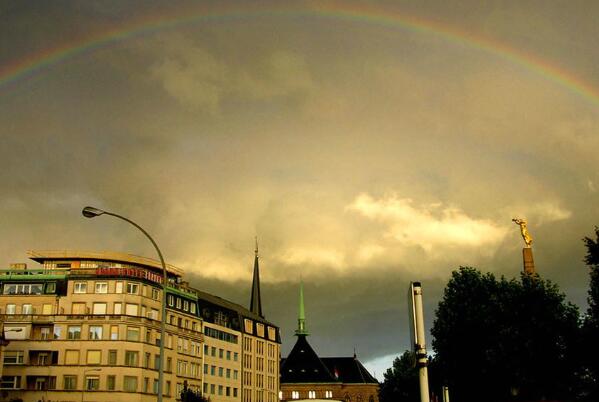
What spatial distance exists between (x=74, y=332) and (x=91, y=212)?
63593 mm

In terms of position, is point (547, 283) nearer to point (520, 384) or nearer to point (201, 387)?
point (520, 384)

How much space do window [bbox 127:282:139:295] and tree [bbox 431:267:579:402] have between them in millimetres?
40904

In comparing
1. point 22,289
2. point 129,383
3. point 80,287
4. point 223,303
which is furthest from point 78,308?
point 223,303

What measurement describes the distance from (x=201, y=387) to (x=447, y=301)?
1989 inches

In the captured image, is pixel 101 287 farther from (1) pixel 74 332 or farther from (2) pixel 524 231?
(2) pixel 524 231

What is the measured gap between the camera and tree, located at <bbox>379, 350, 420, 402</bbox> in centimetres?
11100

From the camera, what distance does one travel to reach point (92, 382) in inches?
3273

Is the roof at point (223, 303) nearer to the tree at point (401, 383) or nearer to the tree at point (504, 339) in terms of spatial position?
the tree at point (401, 383)

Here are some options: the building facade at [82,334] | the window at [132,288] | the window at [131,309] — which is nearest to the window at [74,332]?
the building facade at [82,334]

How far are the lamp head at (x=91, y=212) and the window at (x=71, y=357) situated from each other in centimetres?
6312

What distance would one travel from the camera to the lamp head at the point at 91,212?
1093 inches

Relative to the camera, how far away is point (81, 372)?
83.6 metres

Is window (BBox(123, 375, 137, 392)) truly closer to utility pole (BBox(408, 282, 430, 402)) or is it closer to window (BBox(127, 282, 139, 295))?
window (BBox(127, 282, 139, 295))

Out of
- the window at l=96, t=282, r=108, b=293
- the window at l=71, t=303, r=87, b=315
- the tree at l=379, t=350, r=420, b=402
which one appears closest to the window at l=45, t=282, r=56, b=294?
the window at l=71, t=303, r=87, b=315
